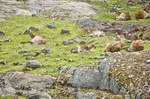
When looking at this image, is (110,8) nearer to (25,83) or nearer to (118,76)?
(25,83)

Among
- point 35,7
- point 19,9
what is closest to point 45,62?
point 19,9

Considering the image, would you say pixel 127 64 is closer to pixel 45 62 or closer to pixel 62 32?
pixel 45 62

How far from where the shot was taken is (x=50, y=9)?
5062 cm

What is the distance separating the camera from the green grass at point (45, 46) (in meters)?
18.3

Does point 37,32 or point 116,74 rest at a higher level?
point 116,74

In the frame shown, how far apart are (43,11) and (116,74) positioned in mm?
38257

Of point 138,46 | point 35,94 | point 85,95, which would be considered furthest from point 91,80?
point 138,46

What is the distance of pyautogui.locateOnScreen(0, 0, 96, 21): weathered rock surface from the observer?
1784 inches

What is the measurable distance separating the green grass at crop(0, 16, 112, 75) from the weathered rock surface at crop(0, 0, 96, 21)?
14.9 feet

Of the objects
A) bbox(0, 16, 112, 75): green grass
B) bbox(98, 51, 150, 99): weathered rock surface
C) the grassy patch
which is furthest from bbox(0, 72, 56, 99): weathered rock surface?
the grassy patch

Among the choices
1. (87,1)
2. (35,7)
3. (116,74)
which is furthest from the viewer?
(87,1)

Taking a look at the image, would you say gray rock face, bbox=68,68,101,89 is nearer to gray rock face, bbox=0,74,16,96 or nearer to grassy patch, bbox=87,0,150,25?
gray rock face, bbox=0,74,16,96

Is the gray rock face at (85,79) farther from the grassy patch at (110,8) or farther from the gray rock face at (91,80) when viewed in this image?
the grassy patch at (110,8)

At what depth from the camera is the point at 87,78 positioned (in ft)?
48.7
